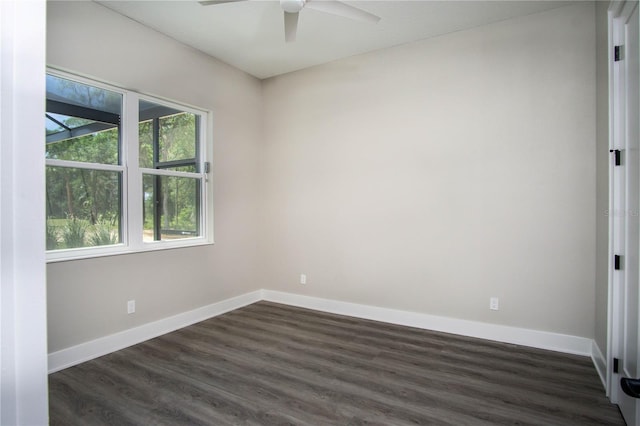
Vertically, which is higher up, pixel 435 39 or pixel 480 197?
pixel 435 39

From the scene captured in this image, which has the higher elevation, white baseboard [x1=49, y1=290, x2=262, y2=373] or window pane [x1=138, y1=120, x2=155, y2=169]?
window pane [x1=138, y1=120, x2=155, y2=169]

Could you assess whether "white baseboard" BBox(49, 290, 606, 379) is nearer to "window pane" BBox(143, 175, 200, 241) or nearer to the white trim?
the white trim

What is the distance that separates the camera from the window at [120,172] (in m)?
2.75

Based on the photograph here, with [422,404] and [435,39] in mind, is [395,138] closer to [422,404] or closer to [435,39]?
[435,39]

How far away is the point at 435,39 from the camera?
3.46m

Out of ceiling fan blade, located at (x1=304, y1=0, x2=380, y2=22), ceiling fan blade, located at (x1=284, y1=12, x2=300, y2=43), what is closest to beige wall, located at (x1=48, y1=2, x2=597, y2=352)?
ceiling fan blade, located at (x1=304, y1=0, x2=380, y2=22)

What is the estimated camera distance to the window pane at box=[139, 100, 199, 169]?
335 cm

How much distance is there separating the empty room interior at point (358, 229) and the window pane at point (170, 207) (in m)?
0.03

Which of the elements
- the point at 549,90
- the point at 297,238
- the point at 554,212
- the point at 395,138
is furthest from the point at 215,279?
the point at 549,90

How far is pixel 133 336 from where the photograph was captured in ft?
10.3

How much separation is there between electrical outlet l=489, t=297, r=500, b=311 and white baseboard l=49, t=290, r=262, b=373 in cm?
277

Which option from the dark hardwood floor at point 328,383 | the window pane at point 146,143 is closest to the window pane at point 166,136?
the window pane at point 146,143

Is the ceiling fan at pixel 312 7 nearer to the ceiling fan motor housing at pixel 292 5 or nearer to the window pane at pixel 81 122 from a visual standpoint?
the ceiling fan motor housing at pixel 292 5

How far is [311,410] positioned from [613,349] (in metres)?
1.92
